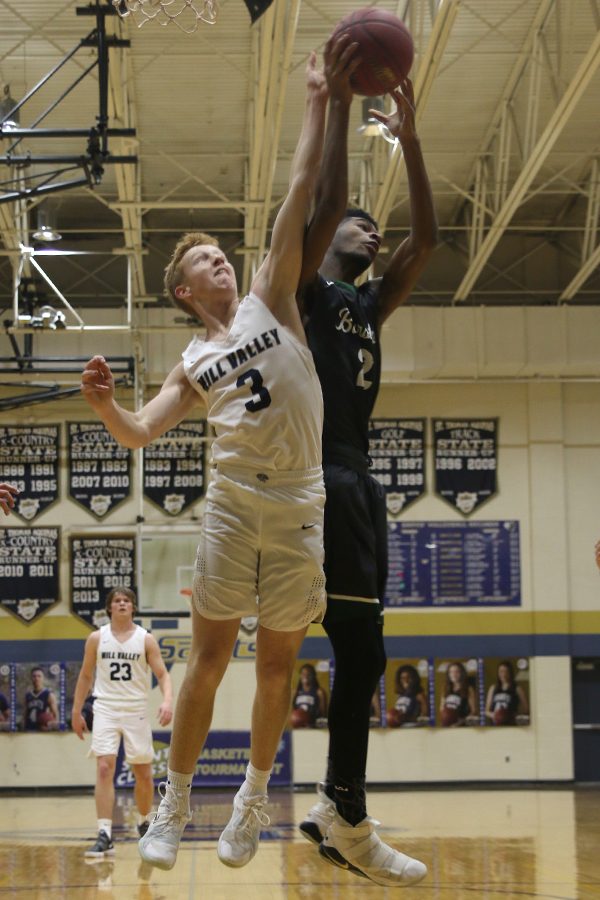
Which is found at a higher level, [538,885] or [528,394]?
[528,394]

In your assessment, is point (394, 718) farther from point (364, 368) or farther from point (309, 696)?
point (364, 368)

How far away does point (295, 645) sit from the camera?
14.6 ft

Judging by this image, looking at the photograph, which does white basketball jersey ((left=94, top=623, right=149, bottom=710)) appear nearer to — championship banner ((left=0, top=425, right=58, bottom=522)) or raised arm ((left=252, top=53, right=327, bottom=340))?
championship banner ((left=0, top=425, right=58, bottom=522))

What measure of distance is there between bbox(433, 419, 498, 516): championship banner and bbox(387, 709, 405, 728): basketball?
3.03 meters

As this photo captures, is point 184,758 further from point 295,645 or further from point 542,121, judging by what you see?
point 542,121

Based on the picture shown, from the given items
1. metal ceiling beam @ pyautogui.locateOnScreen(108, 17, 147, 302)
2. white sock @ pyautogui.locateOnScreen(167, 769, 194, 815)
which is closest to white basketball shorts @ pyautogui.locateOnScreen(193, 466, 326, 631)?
white sock @ pyautogui.locateOnScreen(167, 769, 194, 815)

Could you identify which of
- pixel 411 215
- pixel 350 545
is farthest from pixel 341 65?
pixel 350 545

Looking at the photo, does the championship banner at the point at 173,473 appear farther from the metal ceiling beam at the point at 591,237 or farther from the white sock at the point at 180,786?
the white sock at the point at 180,786

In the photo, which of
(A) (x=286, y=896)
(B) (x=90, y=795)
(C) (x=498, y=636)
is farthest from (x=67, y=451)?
(A) (x=286, y=896)

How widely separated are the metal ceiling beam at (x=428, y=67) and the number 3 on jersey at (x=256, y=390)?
6.56 metres

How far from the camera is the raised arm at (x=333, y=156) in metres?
4.34

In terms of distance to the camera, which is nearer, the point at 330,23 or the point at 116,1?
the point at 116,1

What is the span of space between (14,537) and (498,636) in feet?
23.3

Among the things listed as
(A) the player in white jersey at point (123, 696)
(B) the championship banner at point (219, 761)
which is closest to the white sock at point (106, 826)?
(A) the player in white jersey at point (123, 696)
